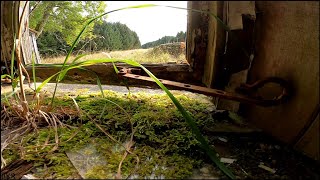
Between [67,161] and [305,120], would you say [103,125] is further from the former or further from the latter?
[305,120]

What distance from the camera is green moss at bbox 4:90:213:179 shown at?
98 centimetres

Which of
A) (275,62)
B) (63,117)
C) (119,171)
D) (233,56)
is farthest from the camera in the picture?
(63,117)

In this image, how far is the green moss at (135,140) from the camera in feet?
3.21

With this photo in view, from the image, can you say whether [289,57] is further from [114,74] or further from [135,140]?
[114,74]

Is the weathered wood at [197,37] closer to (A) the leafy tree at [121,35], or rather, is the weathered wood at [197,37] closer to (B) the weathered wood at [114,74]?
(B) the weathered wood at [114,74]

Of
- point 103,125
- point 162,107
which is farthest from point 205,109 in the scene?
point 103,125

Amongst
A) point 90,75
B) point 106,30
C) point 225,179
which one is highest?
point 106,30

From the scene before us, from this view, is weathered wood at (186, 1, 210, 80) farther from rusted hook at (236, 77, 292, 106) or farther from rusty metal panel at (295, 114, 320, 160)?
rusty metal panel at (295, 114, 320, 160)

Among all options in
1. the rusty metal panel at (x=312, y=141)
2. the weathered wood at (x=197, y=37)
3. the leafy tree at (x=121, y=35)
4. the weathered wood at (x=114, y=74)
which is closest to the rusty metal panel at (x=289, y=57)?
the rusty metal panel at (x=312, y=141)

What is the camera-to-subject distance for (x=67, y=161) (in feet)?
3.36

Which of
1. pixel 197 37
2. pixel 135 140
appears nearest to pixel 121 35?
pixel 197 37

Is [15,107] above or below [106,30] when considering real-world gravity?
below

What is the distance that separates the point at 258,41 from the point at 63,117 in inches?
47.9

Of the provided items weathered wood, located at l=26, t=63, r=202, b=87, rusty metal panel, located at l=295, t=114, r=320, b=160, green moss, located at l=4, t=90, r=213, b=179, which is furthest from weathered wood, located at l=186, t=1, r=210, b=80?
rusty metal panel, located at l=295, t=114, r=320, b=160
